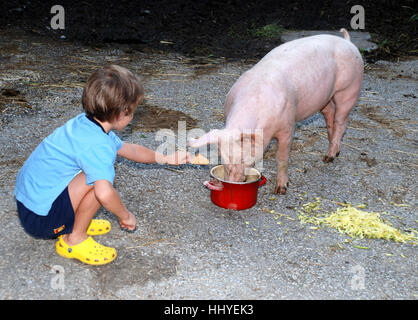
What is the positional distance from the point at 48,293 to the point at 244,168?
1494 mm

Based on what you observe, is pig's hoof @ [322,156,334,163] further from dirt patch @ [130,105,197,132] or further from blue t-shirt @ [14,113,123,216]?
blue t-shirt @ [14,113,123,216]

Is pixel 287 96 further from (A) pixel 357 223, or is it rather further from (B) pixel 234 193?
(A) pixel 357 223

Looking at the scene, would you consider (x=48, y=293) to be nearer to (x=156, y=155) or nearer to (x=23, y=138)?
(x=156, y=155)

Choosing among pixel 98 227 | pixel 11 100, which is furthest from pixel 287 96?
pixel 11 100

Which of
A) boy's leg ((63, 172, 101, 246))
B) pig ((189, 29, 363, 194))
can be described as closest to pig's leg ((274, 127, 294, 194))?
pig ((189, 29, 363, 194))

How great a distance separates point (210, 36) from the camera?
8484mm

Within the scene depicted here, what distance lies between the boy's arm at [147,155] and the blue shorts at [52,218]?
1.65ft

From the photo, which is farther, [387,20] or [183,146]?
[387,20]

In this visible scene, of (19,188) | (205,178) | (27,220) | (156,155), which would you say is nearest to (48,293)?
(27,220)

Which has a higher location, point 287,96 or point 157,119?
point 287,96

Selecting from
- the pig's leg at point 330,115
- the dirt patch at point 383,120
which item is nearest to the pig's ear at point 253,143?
the pig's leg at point 330,115

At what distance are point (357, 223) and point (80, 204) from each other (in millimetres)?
1866

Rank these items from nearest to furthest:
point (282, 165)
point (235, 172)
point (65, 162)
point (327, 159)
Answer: point (65, 162) < point (235, 172) < point (282, 165) < point (327, 159)

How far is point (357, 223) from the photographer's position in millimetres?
3354
